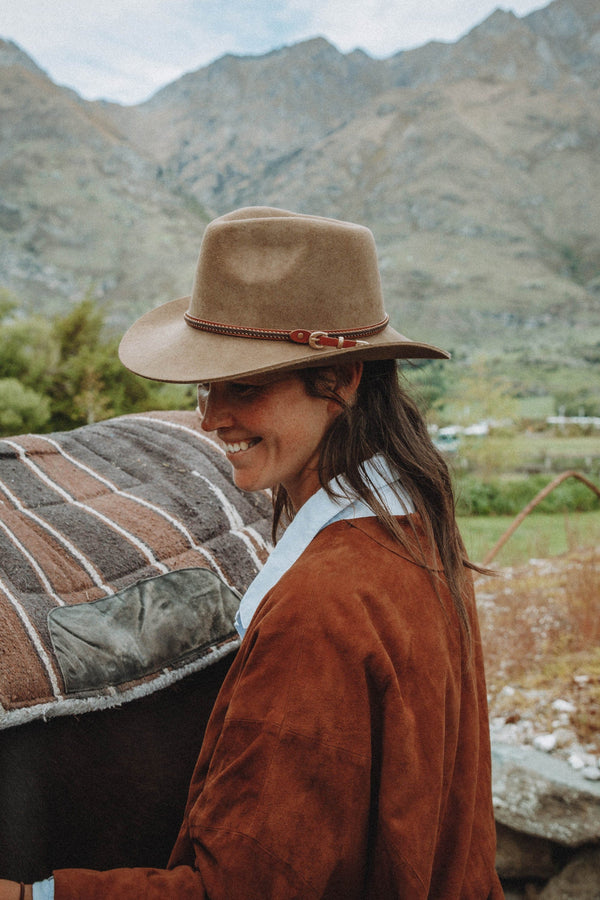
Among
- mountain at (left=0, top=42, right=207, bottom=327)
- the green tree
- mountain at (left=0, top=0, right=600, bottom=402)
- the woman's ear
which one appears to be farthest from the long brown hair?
mountain at (left=0, top=42, right=207, bottom=327)

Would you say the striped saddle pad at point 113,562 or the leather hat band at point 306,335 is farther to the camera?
the striped saddle pad at point 113,562

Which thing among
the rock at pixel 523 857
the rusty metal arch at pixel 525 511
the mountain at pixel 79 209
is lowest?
the rock at pixel 523 857

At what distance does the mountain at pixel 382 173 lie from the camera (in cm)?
4069

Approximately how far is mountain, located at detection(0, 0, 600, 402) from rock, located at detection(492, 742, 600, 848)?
19940mm

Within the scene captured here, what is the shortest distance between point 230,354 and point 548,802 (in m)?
2.22

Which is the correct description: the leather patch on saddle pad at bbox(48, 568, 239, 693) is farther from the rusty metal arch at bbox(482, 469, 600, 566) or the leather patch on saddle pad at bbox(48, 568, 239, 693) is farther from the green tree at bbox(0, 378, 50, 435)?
the green tree at bbox(0, 378, 50, 435)

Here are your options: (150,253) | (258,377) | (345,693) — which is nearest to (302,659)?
(345,693)

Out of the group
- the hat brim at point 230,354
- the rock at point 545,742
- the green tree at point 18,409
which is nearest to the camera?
the hat brim at point 230,354

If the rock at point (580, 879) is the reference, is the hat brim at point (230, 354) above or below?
above

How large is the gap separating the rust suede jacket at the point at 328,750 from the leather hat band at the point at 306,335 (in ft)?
0.84

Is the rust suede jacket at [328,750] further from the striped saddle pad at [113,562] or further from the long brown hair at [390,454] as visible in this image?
the striped saddle pad at [113,562]

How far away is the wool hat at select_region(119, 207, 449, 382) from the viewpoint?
2.89 ft

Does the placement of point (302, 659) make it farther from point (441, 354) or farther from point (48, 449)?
point (48, 449)

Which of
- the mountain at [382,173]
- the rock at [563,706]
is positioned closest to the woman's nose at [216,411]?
the rock at [563,706]
